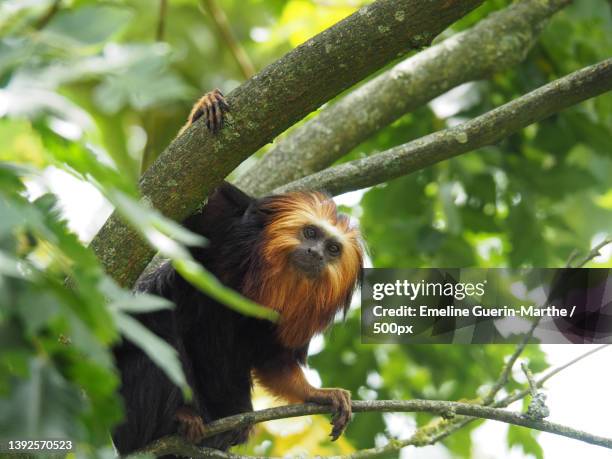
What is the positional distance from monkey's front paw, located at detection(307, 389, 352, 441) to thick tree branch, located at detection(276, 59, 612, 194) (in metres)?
1.55

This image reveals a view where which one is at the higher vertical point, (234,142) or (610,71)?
(610,71)

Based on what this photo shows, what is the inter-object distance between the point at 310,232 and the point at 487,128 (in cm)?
165

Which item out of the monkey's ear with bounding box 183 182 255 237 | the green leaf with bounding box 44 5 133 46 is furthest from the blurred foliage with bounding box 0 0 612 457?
the monkey's ear with bounding box 183 182 255 237

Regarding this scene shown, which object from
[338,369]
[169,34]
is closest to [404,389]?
[338,369]

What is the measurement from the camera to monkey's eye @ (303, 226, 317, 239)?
6.23 meters

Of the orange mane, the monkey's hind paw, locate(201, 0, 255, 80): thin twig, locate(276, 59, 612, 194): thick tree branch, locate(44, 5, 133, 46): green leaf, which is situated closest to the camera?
locate(44, 5, 133, 46): green leaf

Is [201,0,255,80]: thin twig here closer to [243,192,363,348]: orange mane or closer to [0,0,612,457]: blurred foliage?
[0,0,612,457]: blurred foliage

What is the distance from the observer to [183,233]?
197cm

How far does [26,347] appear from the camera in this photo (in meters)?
2.15

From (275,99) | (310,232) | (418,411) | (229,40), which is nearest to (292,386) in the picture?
(310,232)

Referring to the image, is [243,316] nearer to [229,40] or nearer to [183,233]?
[229,40]

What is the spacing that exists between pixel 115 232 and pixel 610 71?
9.67 ft

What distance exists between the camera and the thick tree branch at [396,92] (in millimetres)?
7066

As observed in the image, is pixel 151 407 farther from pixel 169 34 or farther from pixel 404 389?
pixel 169 34
